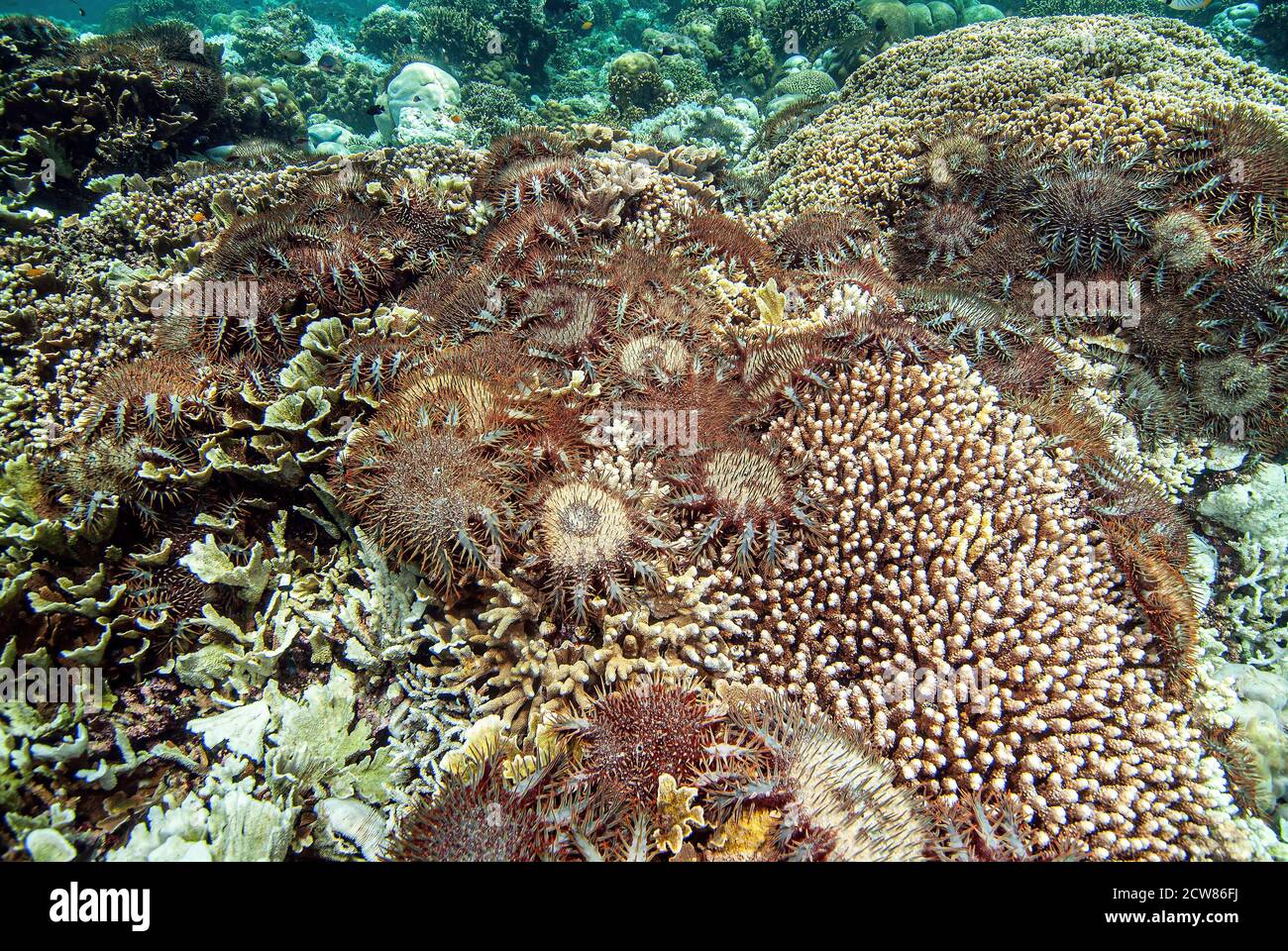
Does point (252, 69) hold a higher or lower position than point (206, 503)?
higher

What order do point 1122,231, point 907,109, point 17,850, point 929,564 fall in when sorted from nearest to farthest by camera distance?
point 17,850 < point 929,564 < point 1122,231 < point 907,109

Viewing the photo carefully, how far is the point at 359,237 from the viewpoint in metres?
4.99

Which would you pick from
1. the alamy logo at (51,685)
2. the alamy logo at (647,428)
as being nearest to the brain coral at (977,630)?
the alamy logo at (647,428)

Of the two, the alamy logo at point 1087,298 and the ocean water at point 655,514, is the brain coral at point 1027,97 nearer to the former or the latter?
the ocean water at point 655,514

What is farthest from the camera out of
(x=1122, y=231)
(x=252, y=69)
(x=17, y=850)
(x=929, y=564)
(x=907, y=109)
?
(x=252, y=69)

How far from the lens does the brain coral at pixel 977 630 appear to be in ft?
9.07

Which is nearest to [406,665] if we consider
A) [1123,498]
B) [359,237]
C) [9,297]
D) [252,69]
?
[359,237]

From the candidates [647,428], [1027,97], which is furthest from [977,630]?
[1027,97]

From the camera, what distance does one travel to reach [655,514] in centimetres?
323

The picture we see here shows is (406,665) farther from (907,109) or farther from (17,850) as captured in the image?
(907,109)

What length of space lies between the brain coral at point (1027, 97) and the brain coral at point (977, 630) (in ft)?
15.0

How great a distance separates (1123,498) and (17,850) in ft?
19.7
